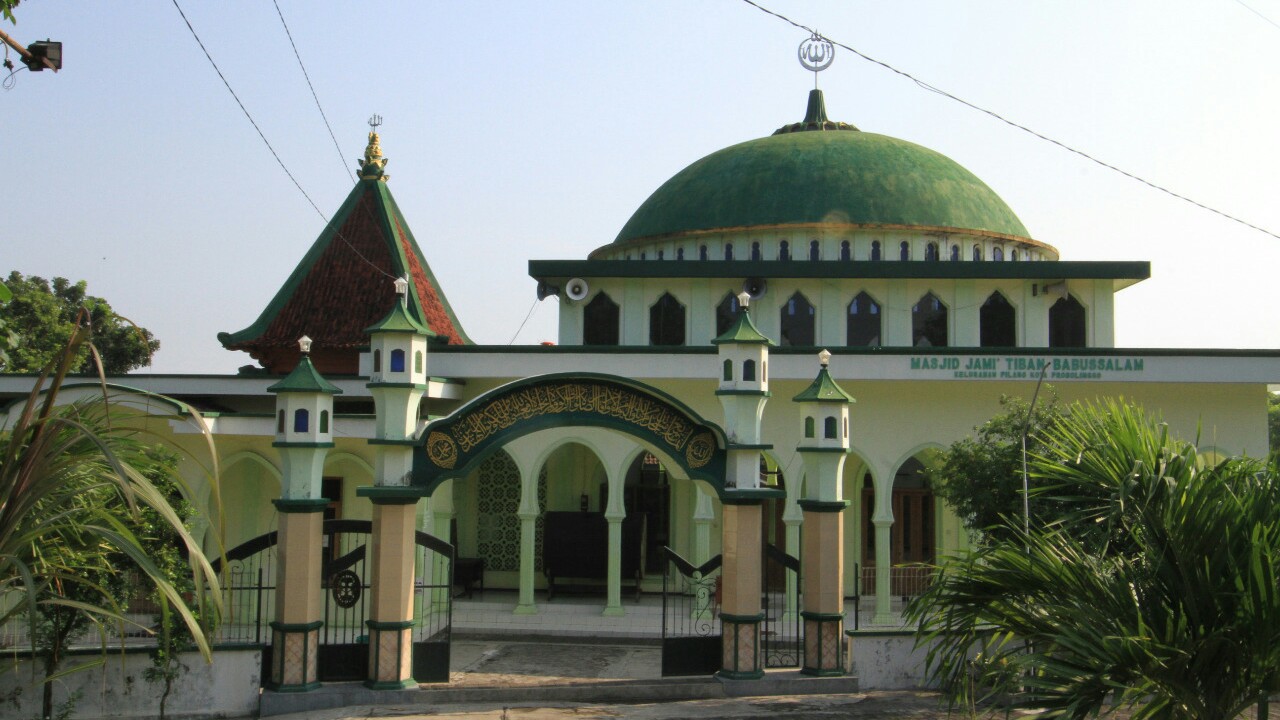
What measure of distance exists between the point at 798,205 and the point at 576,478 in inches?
326

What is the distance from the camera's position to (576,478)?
77.0ft

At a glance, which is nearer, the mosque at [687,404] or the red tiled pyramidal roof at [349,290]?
the mosque at [687,404]

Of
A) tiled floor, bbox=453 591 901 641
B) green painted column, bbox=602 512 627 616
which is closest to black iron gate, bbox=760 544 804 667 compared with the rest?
tiled floor, bbox=453 591 901 641

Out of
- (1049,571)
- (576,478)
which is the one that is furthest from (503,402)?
(576,478)

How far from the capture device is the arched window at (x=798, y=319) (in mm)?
23531

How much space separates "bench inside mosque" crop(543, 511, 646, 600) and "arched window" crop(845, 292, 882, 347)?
5643mm

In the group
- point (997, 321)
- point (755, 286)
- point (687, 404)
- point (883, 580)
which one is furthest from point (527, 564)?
point (997, 321)

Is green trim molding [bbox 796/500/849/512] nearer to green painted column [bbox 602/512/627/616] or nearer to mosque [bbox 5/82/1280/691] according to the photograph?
mosque [bbox 5/82/1280/691]

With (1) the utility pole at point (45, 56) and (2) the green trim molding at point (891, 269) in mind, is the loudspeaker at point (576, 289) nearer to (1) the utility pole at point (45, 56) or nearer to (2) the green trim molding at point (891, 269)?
(2) the green trim molding at point (891, 269)

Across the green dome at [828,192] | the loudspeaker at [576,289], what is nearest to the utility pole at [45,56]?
the loudspeaker at [576,289]

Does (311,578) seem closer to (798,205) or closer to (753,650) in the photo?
(753,650)

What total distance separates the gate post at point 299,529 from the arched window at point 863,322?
42.0 feet

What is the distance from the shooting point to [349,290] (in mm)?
23891

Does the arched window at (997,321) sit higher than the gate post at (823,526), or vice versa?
the arched window at (997,321)
